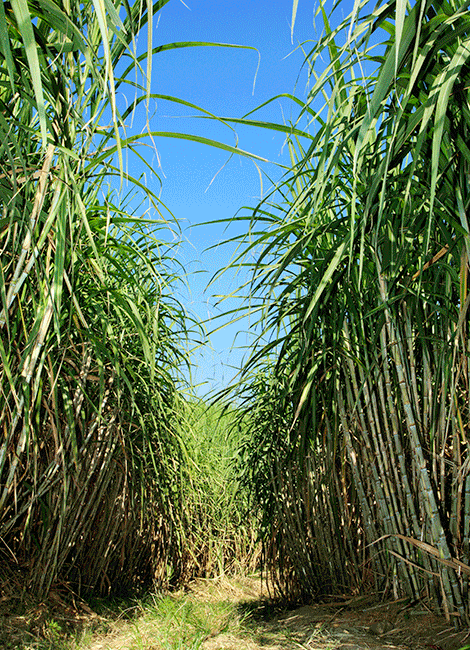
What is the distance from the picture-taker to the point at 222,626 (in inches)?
85.4

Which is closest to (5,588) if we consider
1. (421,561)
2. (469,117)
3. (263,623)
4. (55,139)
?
(263,623)

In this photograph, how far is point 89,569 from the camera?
7.50ft

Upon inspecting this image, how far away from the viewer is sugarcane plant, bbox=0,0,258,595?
106 cm

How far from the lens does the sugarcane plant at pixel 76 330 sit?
1.06 meters

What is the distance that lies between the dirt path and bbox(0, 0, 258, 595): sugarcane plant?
1.29ft

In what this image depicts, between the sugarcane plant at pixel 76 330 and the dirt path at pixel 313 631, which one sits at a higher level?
the sugarcane plant at pixel 76 330

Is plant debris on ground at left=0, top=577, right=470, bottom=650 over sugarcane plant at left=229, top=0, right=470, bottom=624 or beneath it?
beneath

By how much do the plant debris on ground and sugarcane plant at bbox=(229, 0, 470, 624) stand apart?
77 millimetres

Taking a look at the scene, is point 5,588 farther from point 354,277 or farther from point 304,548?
point 354,277

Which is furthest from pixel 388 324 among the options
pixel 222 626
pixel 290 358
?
pixel 222 626

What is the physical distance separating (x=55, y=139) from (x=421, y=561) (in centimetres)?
154

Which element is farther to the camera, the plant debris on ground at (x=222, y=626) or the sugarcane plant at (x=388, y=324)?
the plant debris on ground at (x=222, y=626)

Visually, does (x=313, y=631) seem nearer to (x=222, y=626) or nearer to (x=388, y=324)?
(x=222, y=626)

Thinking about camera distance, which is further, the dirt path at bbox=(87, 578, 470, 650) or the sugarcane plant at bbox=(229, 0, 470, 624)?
the dirt path at bbox=(87, 578, 470, 650)
